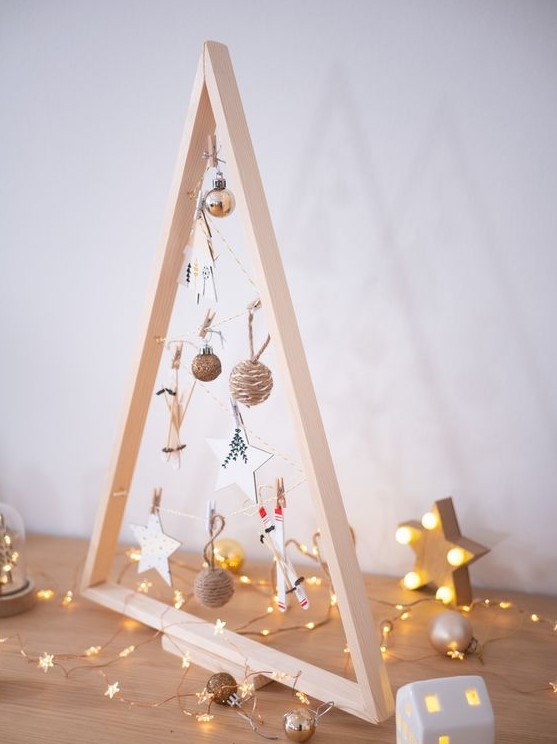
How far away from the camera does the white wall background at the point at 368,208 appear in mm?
985

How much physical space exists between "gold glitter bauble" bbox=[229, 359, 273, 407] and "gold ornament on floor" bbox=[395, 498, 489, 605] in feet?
1.23

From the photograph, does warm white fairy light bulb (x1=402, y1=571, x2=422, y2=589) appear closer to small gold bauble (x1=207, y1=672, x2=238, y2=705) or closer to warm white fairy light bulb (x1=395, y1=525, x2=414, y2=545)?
warm white fairy light bulb (x1=395, y1=525, x2=414, y2=545)

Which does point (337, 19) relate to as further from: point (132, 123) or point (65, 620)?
point (65, 620)

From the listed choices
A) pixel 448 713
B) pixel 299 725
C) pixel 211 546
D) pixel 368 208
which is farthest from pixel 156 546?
pixel 368 208

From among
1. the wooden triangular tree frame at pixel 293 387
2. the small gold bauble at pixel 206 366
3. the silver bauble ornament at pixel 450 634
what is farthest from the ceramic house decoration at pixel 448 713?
the small gold bauble at pixel 206 366

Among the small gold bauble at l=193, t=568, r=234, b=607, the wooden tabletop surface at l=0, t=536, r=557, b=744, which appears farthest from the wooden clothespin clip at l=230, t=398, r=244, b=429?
the wooden tabletop surface at l=0, t=536, r=557, b=744

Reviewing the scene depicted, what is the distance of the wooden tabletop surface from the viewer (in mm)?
743

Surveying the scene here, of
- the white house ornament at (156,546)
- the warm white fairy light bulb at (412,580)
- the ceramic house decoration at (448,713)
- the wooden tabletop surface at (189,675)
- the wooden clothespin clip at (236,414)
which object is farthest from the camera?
the warm white fairy light bulb at (412,580)

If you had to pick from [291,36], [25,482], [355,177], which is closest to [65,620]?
[25,482]

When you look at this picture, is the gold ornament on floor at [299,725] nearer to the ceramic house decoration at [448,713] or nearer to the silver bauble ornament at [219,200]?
the ceramic house decoration at [448,713]

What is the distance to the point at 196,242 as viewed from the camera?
84 centimetres

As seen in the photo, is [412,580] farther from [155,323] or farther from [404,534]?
[155,323]

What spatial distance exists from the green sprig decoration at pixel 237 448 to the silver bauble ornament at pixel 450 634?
1.13 feet

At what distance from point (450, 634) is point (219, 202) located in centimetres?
62
